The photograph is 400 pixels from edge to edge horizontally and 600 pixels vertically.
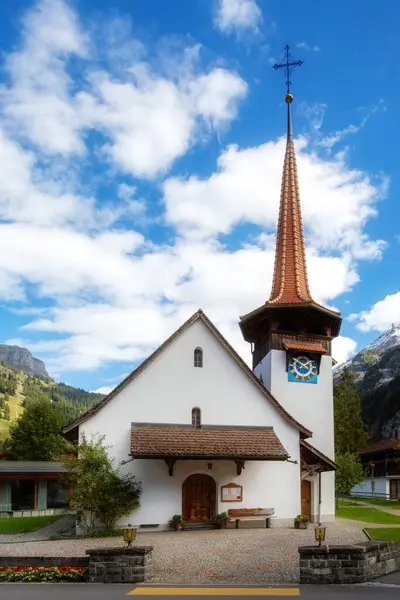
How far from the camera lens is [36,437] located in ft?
220

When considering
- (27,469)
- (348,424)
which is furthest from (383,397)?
(27,469)

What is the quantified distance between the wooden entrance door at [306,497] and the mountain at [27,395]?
101628 millimetres

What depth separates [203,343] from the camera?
974 inches

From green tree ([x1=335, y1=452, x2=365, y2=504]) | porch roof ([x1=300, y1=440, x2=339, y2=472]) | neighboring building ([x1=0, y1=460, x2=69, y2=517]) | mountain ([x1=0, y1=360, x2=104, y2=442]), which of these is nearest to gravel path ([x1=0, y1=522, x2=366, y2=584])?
porch roof ([x1=300, y1=440, x2=339, y2=472])

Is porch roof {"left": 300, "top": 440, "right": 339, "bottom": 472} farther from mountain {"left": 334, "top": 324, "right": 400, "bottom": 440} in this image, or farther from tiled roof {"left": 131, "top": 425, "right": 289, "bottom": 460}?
mountain {"left": 334, "top": 324, "right": 400, "bottom": 440}

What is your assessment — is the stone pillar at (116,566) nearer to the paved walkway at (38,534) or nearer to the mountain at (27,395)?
the paved walkway at (38,534)

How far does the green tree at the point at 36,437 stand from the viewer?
66.8m

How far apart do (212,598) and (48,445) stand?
60.4 m

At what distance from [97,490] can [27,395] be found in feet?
466

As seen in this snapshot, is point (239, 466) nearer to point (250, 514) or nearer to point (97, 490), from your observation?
point (250, 514)

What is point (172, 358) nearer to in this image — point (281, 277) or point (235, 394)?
point (235, 394)

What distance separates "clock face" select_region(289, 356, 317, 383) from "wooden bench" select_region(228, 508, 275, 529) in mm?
6463

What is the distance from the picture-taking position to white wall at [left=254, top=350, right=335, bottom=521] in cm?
2738

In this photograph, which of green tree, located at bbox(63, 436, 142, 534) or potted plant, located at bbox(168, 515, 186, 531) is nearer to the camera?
green tree, located at bbox(63, 436, 142, 534)
